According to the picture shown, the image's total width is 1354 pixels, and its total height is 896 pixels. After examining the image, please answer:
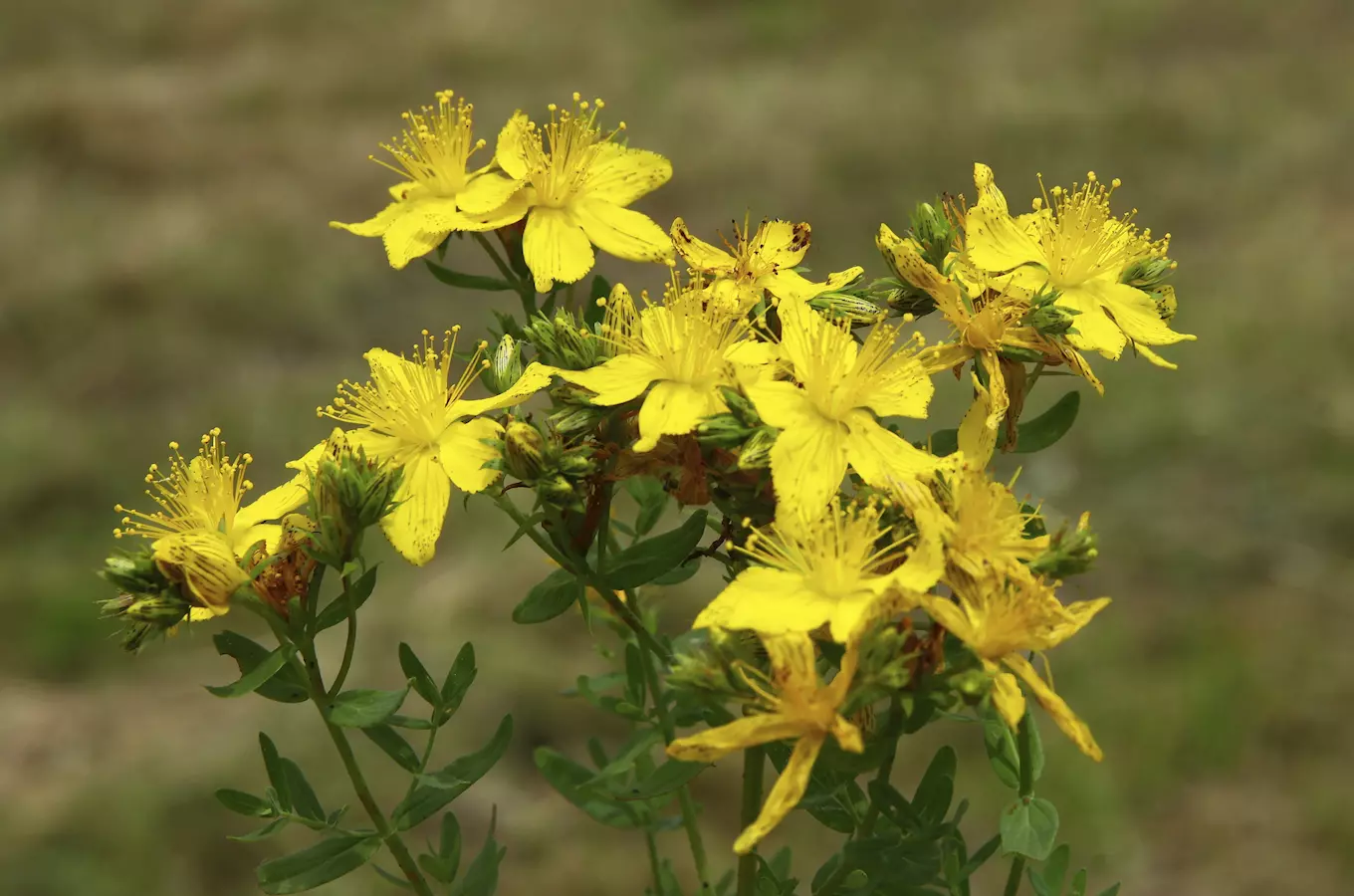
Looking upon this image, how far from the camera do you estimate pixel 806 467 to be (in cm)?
119

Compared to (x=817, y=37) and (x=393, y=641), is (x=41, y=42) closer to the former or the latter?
(x=817, y=37)

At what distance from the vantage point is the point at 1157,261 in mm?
1572

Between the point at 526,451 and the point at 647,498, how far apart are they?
356mm

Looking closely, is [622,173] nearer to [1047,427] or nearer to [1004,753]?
[1047,427]

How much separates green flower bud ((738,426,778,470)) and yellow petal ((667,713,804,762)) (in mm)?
231

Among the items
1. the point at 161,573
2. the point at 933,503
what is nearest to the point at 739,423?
the point at 933,503

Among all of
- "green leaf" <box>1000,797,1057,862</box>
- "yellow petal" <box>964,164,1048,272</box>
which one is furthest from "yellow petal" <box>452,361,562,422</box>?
"green leaf" <box>1000,797,1057,862</box>

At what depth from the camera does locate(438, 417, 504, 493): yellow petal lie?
1.31 metres

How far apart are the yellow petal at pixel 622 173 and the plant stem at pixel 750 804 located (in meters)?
0.74

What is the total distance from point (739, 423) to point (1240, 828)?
9.67 ft

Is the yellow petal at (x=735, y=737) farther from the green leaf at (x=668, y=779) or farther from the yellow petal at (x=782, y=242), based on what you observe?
the yellow petal at (x=782, y=242)

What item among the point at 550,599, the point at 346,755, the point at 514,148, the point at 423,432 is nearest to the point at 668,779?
the point at 550,599

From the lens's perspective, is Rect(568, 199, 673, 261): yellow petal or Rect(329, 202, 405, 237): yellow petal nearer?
Rect(568, 199, 673, 261): yellow petal

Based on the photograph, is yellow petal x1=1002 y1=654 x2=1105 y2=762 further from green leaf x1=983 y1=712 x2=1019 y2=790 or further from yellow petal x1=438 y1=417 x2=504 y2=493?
yellow petal x1=438 y1=417 x2=504 y2=493
